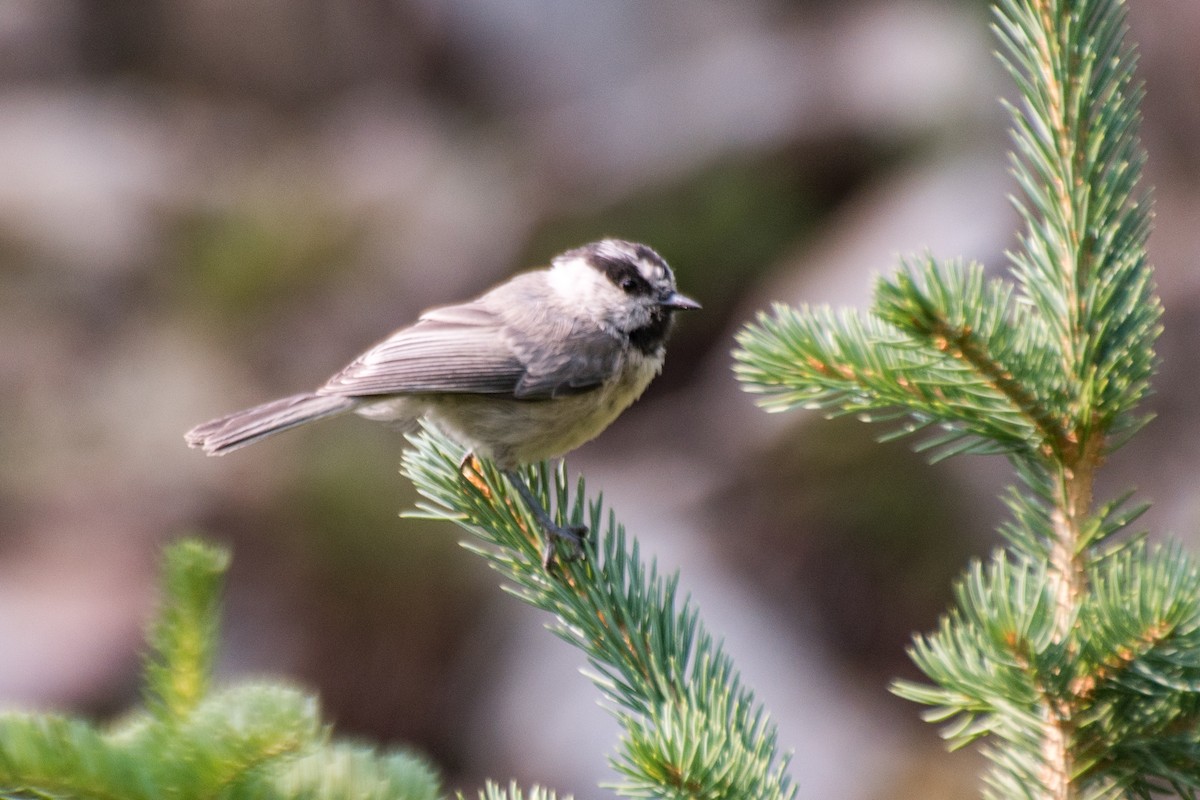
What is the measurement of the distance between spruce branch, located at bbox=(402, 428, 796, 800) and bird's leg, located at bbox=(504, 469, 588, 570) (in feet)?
0.06

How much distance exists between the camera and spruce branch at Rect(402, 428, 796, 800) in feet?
4.41

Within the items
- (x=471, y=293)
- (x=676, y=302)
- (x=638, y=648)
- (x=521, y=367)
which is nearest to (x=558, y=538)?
(x=638, y=648)

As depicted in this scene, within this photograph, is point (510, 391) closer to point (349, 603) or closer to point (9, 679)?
point (349, 603)

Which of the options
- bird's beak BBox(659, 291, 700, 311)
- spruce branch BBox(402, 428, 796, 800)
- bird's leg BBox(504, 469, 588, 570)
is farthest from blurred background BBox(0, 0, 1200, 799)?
spruce branch BBox(402, 428, 796, 800)

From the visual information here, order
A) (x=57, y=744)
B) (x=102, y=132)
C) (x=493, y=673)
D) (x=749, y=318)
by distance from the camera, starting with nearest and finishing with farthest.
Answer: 1. (x=57, y=744)
2. (x=493, y=673)
3. (x=749, y=318)
4. (x=102, y=132)

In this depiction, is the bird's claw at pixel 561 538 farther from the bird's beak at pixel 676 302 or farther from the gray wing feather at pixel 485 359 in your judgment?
the bird's beak at pixel 676 302

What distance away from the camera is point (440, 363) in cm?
334

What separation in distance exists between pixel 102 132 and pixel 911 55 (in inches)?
236

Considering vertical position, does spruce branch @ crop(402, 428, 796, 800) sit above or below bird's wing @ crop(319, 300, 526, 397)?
below

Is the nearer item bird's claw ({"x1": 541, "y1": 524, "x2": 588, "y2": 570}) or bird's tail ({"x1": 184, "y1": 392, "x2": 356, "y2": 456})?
bird's claw ({"x1": 541, "y1": 524, "x2": 588, "y2": 570})

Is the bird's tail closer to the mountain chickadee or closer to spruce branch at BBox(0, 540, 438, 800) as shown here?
the mountain chickadee

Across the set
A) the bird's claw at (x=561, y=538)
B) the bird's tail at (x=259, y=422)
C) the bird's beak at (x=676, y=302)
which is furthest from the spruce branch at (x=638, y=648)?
the bird's beak at (x=676, y=302)

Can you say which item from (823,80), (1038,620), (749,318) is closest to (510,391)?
(1038,620)

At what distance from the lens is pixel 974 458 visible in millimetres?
6035
